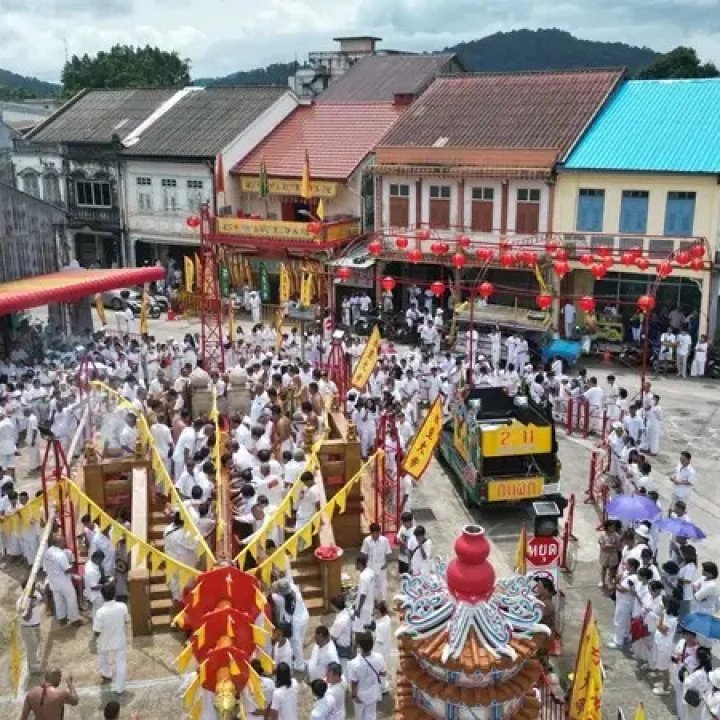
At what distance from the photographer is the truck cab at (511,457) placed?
15812 millimetres

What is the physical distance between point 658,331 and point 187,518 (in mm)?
18762

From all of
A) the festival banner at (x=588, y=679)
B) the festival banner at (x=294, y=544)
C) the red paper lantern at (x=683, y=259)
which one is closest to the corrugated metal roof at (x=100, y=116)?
the red paper lantern at (x=683, y=259)

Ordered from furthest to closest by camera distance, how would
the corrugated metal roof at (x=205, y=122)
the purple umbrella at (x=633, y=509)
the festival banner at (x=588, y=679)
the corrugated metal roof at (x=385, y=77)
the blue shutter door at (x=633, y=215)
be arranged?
the corrugated metal roof at (x=385, y=77) < the corrugated metal roof at (x=205, y=122) < the blue shutter door at (x=633, y=215) < the purple umbrella at (x=633, y=509) < the festival banner at (x=588, y=679)

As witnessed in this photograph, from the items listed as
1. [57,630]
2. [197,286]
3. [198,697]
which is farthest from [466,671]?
[197,286]

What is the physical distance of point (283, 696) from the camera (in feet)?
32.9

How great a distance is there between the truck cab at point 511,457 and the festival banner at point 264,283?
19134mm

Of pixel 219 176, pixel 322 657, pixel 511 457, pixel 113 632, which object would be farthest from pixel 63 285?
pixel 322 657

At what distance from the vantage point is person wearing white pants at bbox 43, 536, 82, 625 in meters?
12.8

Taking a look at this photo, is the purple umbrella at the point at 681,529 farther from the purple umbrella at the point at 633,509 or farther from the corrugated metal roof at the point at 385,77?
the corrugated metal roof at the point at 385,77

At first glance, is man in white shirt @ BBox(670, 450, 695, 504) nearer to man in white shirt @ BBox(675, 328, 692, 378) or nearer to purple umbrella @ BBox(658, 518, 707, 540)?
purple umbrella @ BBox(658, 518, 707, 540)

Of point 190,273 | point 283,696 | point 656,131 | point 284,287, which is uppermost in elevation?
point 656,131

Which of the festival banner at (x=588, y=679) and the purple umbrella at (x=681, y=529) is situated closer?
the festival banner at (x=588, y=679)

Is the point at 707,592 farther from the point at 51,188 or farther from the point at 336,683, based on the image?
the point at 51,188

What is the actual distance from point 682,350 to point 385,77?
20.6 metres
